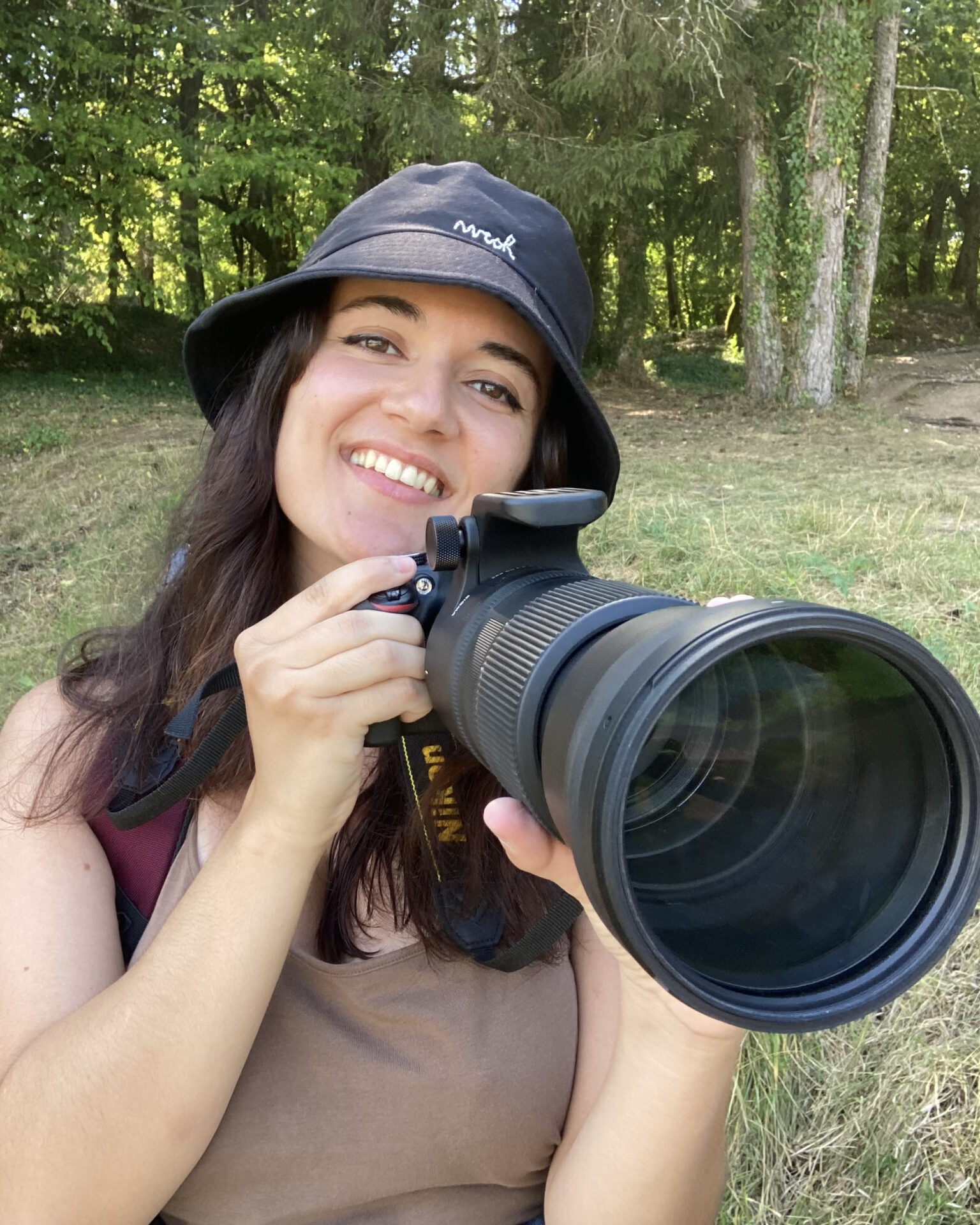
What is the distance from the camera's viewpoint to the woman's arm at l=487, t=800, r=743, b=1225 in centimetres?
91

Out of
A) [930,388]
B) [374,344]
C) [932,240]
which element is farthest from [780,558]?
[932,240]

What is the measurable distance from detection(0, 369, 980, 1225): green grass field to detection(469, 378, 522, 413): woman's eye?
727mm

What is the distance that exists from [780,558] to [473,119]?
6229 mm

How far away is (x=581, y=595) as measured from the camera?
3.02 ft

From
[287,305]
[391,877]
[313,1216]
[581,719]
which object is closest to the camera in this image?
[581,719]

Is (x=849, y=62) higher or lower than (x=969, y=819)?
higher

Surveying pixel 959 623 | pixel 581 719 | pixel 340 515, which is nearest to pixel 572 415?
pixel 340 515

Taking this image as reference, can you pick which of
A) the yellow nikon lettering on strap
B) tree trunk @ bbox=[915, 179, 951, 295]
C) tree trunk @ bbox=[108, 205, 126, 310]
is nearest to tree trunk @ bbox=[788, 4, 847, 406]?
tree trunk @ bbox=[108, 205, 126, 310]

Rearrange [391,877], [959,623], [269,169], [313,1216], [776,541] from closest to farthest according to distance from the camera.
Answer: [313,1216] → [391,877] → [959,623] → [776,541] → [269,169]

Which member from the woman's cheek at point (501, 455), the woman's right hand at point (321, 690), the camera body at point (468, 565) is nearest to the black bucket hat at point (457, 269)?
the woman's cheek at point (501, 455)

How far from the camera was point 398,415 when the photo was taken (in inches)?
50.8

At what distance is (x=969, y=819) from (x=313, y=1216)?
85cm

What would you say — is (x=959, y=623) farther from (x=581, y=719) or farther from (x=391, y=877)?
(x=581, y=719)

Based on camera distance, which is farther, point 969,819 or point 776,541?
point 776,541
